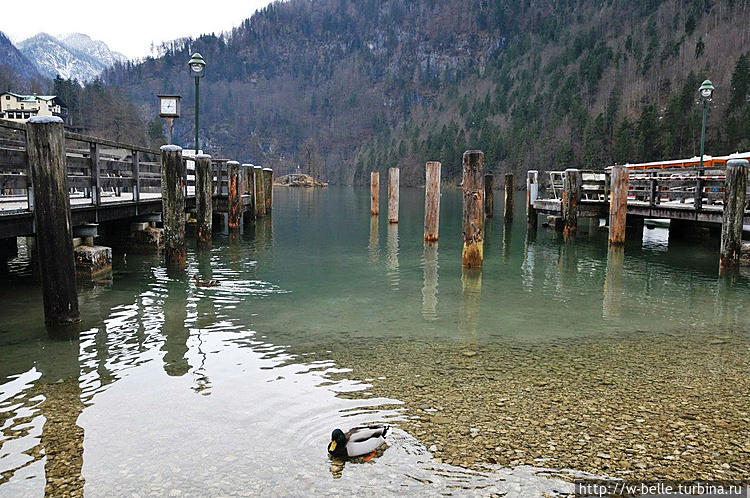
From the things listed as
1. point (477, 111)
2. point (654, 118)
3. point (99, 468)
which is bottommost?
point (99, 468)

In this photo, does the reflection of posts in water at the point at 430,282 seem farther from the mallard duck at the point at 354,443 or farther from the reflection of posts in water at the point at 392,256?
the mallard duck at the point at 354,443

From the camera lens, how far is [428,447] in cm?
489

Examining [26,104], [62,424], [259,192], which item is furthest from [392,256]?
[26,104]

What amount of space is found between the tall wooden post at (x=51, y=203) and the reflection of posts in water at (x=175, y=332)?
147cm

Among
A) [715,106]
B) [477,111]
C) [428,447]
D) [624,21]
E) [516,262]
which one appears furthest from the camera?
[624,21]

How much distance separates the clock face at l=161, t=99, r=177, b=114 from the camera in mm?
21484

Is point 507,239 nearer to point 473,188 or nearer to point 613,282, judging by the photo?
point 613,282

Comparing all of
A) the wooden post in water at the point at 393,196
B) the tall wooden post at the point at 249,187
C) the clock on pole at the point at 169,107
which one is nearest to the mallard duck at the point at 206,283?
the clock on pole at the point at 169,107

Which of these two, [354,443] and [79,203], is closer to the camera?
[354,443]


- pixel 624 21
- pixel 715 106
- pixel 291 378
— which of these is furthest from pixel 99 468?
pixel 624 21

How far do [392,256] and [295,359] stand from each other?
1002cm

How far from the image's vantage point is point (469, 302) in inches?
426

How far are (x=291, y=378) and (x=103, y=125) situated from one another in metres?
106

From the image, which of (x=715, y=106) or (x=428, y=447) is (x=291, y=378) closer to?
Result: (x=428, y=447)
